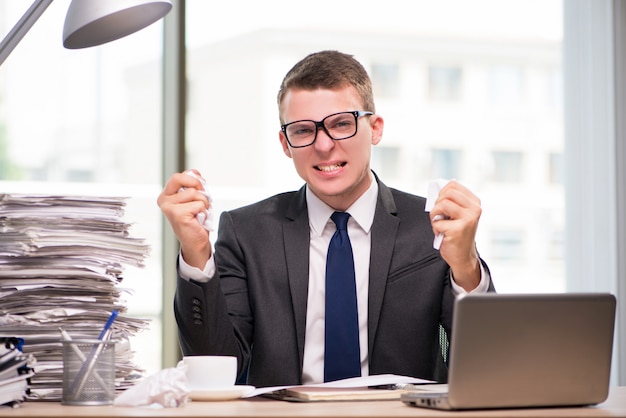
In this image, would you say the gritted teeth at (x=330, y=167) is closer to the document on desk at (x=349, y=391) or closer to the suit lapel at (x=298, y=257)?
the suit lapel at (x=298, y=257)

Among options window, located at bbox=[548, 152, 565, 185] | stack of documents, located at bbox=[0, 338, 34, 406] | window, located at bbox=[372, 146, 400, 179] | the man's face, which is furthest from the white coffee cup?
window, located at bbox=[548, 152, 565, 185]

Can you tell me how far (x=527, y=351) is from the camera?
122 cm

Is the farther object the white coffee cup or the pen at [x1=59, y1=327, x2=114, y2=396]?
the white coffee cup

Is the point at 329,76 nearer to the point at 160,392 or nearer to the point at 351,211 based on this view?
the point at 351,211

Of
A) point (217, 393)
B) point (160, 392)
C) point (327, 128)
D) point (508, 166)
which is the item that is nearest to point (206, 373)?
point (217, 393)

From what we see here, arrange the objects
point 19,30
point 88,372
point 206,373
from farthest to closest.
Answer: point 19,30 → point 206,373 → point 88,372

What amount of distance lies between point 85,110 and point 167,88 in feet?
1.12

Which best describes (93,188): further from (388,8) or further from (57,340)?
(57,340)

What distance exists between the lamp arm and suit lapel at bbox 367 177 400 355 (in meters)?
0.93

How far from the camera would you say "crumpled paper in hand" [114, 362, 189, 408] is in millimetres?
1248

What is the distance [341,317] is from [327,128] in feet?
1.51

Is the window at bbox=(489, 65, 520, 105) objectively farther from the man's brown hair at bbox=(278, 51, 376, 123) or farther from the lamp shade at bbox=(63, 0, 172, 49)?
the lamp shade at bbox=(63, 0, 172, 49)

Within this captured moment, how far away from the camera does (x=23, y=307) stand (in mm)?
1486

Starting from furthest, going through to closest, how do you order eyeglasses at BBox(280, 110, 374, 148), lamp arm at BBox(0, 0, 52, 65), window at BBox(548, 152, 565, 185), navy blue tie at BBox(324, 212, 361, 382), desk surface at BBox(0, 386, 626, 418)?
window at BBox(548, 152, 565, 185) → eyeglasses at BBox(280, 110, 374, 148) → navy blue tie at BBox(324, 212, 361, 382) → lamp arm at BBox(0, 0, 52, 65) → desk surface at BBox(0, 386, 626, 418)
